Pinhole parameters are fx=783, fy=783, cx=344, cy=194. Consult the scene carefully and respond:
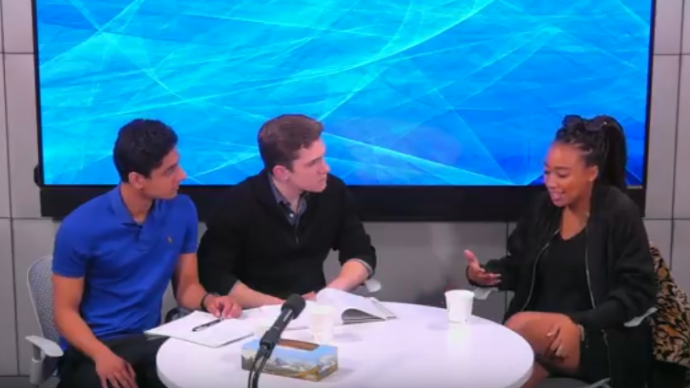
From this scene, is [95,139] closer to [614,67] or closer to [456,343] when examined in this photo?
[456,343]

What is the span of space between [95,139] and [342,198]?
3.69 feet

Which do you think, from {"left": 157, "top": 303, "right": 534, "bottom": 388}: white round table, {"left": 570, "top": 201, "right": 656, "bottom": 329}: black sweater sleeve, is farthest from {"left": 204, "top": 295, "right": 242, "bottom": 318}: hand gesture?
{"left": 570, "top": 201, "right": 656, "bottom": 329}: black sweater sleeve

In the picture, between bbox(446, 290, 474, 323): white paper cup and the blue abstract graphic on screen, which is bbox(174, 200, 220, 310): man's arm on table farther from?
bbox(446, 290, 474, 323): white paper cup

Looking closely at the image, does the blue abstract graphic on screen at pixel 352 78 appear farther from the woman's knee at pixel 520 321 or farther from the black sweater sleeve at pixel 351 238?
the woman's knee at pixel 520 321

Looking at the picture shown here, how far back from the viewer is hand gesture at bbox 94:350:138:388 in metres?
2.28

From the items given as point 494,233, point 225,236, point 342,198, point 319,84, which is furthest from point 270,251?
point 494,233

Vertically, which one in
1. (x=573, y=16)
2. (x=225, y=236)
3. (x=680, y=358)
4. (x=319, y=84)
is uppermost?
(x=573, y=16)

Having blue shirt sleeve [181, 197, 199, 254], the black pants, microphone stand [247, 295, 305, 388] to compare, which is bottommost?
the black pants

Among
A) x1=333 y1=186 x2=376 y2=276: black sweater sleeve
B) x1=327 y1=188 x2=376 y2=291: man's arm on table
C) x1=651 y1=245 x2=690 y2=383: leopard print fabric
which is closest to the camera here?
x1=651 y1=245 x2=690 y2=383: leopard print fabric

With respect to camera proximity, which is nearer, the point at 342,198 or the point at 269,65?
the point at 342,198

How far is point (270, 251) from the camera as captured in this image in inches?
108

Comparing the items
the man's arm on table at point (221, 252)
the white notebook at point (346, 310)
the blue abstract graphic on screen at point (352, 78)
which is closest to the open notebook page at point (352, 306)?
the white notebook at point (346, 310)

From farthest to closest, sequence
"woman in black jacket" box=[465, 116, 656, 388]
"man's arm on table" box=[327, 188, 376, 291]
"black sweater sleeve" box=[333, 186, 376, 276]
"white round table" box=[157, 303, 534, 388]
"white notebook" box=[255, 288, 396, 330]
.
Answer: "black sweater sleeve" box=[333, 186, 376, 276], "man's arm on table" box=[327, 188, 376, 291], "woman in black jacket" box=[465, 116, 656, 388], "white notebook" box=[255, 288, 396, 330], "white round table" box=[157, 303, 534, 388]

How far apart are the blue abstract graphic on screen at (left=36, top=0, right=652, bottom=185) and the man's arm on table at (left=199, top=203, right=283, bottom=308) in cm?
61
